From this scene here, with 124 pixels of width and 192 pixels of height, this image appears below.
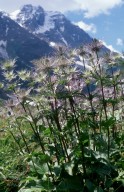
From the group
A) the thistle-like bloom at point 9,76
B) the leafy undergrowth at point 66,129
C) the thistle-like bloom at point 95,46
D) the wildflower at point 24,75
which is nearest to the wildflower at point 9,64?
the leafy undergrowth at point 66,129

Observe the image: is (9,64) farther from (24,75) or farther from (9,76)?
(24,75)

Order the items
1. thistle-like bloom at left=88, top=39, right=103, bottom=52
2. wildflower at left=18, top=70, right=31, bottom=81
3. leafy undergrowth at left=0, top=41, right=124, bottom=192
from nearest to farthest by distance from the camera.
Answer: leafy undergrowth at left=0, top=41, right=124, bottom=192, wildflower at left=18, top=70, right=31, bottom=81, thistle-like bloom at left=88, top=39, right=103, bottom=52

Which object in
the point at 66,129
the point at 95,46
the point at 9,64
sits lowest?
the point at 66,129

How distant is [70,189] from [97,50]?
228 cm

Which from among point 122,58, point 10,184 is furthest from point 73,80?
point 10,184

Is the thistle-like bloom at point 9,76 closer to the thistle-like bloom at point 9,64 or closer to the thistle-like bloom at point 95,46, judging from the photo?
the thistle-like bloom at point 9,64

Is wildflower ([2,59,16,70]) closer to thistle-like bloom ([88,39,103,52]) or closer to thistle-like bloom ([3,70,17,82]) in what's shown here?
thistle-like bloom ([3,70,17,82])

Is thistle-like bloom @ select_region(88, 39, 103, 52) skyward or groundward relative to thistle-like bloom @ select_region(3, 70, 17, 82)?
skyward

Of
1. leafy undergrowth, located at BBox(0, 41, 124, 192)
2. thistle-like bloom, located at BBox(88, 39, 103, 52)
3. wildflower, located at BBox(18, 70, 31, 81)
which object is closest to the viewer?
leafy undergrowth, located at BBox(0, 41, 124, 192)

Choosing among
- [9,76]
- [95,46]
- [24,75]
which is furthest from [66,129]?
[95,46]

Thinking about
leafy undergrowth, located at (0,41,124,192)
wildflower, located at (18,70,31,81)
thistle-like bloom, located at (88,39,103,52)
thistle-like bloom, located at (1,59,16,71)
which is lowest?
leafy undergrowth, located at (0,41,124,192)

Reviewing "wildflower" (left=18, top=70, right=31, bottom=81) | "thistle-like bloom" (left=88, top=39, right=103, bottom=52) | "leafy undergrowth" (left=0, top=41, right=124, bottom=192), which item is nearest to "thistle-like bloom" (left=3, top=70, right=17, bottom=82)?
"leafy undergrowth" (left=0, top=41, right=124, bottom=192)

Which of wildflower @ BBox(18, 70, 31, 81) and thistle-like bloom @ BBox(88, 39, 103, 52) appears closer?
wildflower @ BBox(18, 70, 31, 81)

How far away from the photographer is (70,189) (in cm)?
530
